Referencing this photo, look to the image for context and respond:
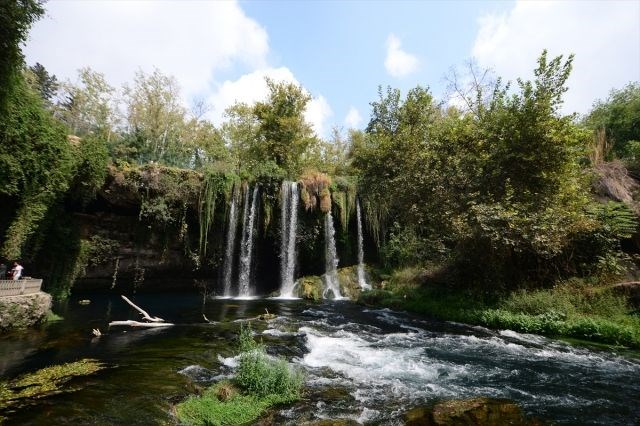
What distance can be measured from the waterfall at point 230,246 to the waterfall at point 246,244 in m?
0.63

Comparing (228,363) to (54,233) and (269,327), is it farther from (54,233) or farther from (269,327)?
(54,233)

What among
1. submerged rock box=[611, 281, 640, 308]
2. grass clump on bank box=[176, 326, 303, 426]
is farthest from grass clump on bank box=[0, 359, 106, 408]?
submerged rock box=[611, 281, 640, 308]

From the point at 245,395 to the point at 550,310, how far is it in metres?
12.0

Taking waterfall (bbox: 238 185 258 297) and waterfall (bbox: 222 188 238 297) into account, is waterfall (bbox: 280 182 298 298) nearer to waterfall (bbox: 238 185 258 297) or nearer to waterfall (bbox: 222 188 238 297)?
waterfall (bbox: 238 185 258 297)

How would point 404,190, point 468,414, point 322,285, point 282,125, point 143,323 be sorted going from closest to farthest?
point 468,414 < point 143,323 < point 404,190 < point 322,285 < point 282,125

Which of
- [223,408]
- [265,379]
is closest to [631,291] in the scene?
[265,379]

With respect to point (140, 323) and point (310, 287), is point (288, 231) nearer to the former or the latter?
point (310, 287)

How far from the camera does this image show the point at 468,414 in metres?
5.64

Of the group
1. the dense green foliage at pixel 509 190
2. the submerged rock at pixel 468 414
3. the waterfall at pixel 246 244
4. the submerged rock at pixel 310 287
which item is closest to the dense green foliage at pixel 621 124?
the dense green foliage at pixel 509 190

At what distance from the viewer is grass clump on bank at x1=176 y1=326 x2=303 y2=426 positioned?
18.5 ft

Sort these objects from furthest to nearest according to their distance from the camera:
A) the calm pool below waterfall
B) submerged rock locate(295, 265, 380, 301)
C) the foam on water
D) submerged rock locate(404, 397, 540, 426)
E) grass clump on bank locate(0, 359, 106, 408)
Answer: submerged rock locate(295, 265, 380, 301), the foam on water, grass clump on bank locate(0, 359, 106, 408), the calm pool below waterfall, submerged rock locate(404, 397, 540, 426)

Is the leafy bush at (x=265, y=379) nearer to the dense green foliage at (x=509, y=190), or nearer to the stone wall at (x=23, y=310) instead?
the stone wall at (x=23, y=310)

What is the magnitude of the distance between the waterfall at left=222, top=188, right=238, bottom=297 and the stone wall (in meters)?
12.3

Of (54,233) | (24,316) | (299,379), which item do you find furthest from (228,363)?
(54,233)
